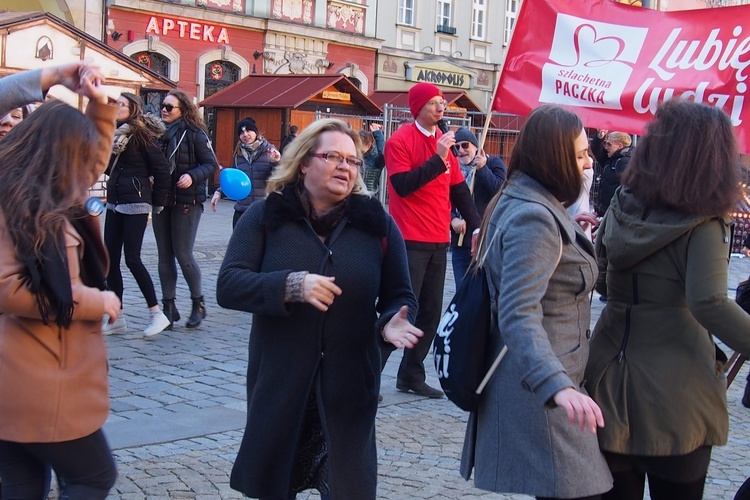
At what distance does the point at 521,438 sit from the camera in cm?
302

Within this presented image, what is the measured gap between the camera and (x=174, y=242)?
8.42 meters

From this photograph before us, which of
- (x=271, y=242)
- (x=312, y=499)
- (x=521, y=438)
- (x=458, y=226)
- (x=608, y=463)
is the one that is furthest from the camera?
(x=458, y=226)

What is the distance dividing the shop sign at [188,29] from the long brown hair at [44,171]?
21812 mm

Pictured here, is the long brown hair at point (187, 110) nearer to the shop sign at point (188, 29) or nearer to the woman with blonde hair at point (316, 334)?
the woman with blonde hair at point (316, 334)

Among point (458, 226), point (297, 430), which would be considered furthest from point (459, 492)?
point (458, 226)

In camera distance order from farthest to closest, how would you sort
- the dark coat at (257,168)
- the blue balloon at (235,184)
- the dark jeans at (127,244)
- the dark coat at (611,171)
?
1. the dark coat at (611,171)
2. the dark coat at (257,168)
3. the blue balloon at (235,184)
4. the dark jeans at (127,244)

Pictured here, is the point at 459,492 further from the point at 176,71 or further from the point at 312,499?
the point at 176,71

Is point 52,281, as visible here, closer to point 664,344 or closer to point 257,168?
point 664,344

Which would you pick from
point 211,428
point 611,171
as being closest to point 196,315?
point 211,428

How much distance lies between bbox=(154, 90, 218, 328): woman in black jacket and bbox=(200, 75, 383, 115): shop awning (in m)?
12.5

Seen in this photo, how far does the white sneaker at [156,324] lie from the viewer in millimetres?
8070

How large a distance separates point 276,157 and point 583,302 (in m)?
7.31

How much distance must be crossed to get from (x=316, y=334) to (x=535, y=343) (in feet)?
2.81

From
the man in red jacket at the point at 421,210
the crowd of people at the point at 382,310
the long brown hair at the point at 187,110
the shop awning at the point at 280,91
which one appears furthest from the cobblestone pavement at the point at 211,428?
the shop awning at the point at 280,91
